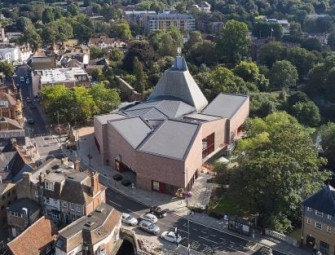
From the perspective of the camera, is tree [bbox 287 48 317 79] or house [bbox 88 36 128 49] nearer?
tree [bbox 287 48 317 79]

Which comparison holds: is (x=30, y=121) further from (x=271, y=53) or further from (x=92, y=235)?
(x=271, y=53)

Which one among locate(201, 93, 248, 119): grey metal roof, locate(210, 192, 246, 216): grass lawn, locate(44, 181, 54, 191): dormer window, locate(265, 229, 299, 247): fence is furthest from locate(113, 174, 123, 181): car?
locate(265, 229, 299, 247): fence

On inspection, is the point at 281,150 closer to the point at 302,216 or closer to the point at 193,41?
the point at 302,216

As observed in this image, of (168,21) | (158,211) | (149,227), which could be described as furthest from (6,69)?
(149,227)

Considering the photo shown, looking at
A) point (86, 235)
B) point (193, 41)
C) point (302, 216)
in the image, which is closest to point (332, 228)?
point (302, 216)

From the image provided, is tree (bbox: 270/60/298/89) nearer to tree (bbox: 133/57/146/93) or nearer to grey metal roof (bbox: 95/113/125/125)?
tree (bbox: 133/57/146/93)
